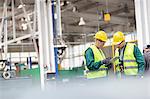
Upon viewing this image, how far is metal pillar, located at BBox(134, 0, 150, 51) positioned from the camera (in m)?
5.73

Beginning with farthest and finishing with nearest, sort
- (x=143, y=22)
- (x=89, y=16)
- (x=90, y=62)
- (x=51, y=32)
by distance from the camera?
(x=89, y=16) < (x=51, y=32) < (x=143, y=22) < (x=90, y=62)

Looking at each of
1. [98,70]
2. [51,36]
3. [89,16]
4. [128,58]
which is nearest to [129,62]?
A: [128,58]

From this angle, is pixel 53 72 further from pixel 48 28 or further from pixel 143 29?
pixel 143 29

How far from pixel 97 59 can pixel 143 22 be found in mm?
2082

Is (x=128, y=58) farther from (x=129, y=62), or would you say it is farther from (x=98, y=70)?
(x=98, y=70)

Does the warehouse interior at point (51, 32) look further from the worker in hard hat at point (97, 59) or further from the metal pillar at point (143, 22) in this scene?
the worker in hard hat at point (97, 59)

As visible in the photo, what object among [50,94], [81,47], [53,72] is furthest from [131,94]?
[81,47]

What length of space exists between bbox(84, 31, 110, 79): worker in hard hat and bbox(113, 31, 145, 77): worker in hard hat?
19cm

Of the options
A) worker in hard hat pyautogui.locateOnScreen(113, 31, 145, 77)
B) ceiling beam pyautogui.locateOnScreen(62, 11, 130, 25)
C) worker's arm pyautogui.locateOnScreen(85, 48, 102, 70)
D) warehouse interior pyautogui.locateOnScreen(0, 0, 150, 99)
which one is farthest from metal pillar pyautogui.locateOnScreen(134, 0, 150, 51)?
ceiling beam pyautogui.locateOnScreen(62, 11, 130, 25)

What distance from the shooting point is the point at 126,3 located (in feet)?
45.9

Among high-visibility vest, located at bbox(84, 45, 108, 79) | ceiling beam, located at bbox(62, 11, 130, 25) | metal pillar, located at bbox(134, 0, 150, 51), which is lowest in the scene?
high-visibility vest, located at bbox(84, 45, 108, 79)

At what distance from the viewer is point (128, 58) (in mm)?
4035

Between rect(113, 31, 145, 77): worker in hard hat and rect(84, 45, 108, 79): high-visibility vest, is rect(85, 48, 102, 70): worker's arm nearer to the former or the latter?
rect(84, 45, 108, 79): high-visibility vest

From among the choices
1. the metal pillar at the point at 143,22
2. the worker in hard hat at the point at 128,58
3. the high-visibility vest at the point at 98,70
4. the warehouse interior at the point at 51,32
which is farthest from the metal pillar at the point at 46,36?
the worker in hard hat at the point at 128,58
